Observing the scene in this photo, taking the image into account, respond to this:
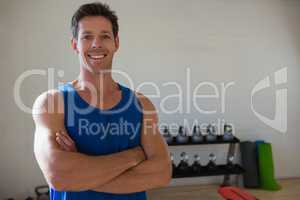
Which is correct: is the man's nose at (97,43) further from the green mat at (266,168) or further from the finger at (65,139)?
the green mat at (266,168)

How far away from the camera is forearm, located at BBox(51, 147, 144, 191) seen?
38.6 inches

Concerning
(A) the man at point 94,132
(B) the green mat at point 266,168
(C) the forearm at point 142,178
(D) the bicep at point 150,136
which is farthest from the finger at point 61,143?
(B) the green mat at point 266,168

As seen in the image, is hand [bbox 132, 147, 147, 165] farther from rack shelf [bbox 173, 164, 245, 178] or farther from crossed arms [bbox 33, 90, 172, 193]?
rack shelf [bbox 173, 164, 245, 178]

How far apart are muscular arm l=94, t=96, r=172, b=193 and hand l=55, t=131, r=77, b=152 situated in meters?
0.16

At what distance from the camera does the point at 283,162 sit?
3271 millimetres

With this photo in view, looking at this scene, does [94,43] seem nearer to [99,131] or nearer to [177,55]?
[99,131]

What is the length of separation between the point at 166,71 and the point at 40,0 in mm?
1260

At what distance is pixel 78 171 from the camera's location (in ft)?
3.25

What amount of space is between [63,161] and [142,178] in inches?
10.8

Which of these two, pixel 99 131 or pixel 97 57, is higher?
pixel 97 57

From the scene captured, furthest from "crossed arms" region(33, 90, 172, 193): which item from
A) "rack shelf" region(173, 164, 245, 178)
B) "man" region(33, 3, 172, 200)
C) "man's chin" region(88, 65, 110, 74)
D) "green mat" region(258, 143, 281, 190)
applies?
"green mat" region(258, 143, 281, 190)

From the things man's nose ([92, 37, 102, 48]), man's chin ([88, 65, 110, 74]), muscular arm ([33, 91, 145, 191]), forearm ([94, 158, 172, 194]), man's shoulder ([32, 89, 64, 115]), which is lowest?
forearm ([94, 158, 172, 194])

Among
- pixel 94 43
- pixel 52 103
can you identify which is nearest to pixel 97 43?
pixel 94 43

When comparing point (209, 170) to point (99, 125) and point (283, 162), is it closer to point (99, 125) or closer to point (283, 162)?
point (283, 162)
